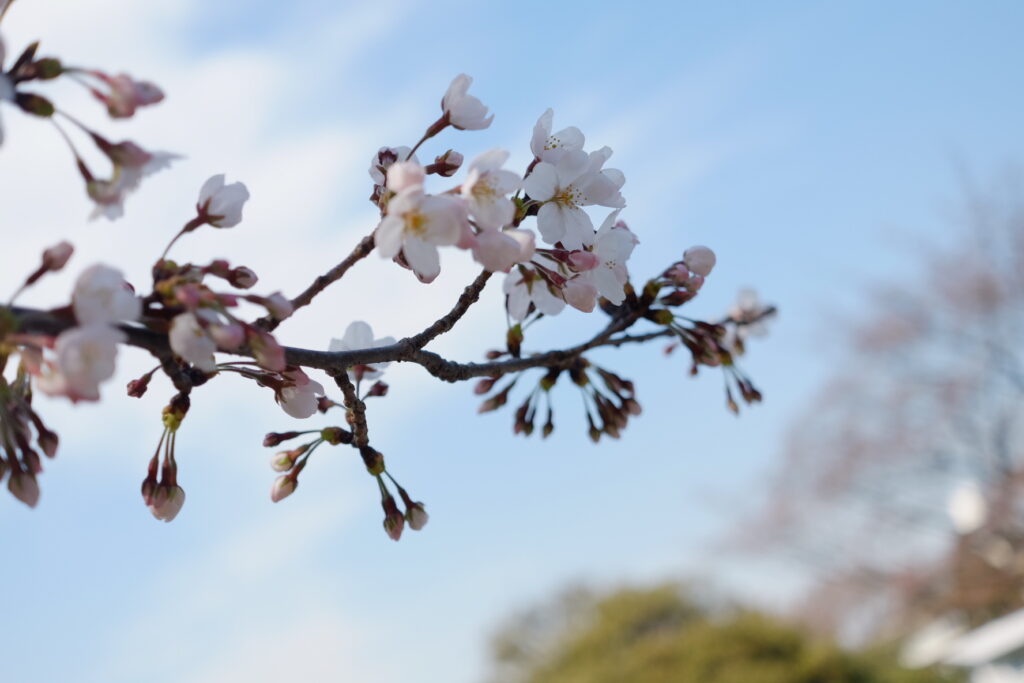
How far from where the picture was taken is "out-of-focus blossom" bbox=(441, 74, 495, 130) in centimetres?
97

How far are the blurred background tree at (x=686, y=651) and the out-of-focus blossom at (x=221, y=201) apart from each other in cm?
1010

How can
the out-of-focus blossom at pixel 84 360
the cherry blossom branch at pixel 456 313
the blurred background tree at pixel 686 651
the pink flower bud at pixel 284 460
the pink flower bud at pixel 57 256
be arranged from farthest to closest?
the blurred background tree at pixel 686 651, the pink flower bud at pixel 284 460, the cherry blossom branch at pixel 456 313, the pink flower bud at pixel 57 256, the out-of-focus blossom at pixel 84 360

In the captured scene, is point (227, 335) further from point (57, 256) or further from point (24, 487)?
point (24, 487)

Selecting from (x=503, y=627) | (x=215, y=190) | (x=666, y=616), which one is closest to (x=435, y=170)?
(x=215, y=190)

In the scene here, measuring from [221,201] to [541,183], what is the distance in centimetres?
31

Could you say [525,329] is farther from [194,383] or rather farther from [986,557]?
[986,557]

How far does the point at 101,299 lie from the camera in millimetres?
623

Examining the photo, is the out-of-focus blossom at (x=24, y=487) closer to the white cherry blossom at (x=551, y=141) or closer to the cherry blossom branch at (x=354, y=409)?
the cherry blossom branch at (x=354, y=409)

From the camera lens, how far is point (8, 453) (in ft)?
2.48

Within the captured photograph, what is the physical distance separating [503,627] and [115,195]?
17.1 m

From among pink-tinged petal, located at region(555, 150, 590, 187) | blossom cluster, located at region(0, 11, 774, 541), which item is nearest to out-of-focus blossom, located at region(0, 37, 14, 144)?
blossom cluster, located at region(0, 11, 774, 541)

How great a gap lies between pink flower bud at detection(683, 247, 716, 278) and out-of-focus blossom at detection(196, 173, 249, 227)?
60 centimetres

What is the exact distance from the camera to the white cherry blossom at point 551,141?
3.15 ft

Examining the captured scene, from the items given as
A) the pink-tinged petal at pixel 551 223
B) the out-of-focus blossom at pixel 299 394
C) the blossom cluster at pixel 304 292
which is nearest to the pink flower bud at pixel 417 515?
the blossom cluster at pixel 304 292
